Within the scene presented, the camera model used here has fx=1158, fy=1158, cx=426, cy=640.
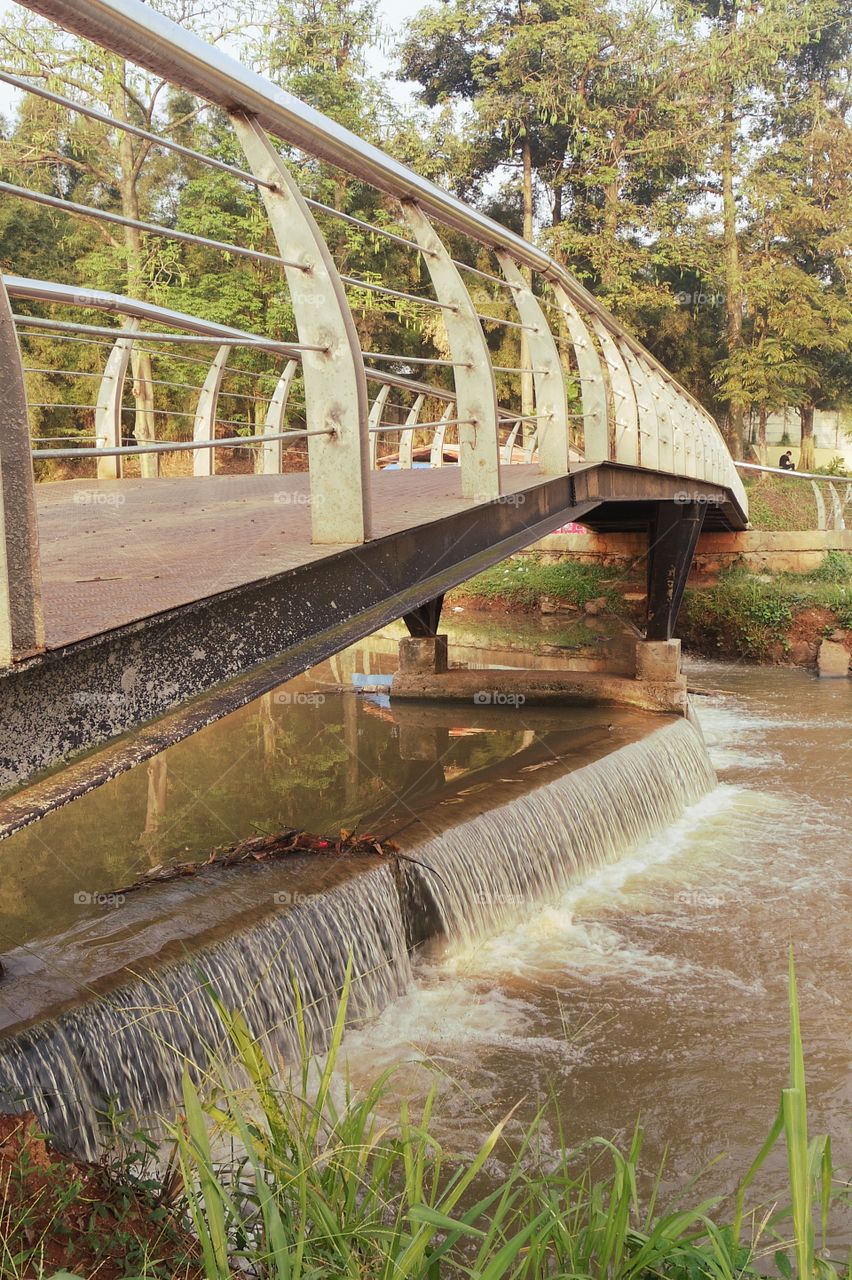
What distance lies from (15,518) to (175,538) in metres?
2.22

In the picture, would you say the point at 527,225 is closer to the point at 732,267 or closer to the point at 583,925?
the point at 732,267

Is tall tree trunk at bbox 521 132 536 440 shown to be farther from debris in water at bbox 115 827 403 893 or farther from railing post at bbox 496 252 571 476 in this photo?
debris in water at bbox 115 827 403 893

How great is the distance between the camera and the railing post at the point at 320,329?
3.61 m

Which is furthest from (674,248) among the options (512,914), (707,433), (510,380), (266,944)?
(266,944)

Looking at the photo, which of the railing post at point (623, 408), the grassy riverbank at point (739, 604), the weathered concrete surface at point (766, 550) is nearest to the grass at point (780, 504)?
the weathered concrete surface at point (766, 550)

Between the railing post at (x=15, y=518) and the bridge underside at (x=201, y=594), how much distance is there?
0.07m

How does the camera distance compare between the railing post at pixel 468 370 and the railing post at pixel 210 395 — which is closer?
the railing post at pixel 468 370

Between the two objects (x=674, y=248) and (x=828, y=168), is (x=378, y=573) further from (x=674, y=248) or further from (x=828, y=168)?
(x=828, y=168)

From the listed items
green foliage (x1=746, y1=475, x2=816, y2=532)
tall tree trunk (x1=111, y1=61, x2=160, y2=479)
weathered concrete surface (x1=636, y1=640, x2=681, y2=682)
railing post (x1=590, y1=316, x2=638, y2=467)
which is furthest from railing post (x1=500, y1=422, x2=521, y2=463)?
green foliage (x1=746, y1=475, x2=816, y2=532)

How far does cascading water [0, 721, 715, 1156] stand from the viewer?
409 centimetres

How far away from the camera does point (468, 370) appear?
5.25m

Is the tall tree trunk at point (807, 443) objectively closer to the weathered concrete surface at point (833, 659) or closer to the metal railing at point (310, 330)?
the weathered concrete surface at point (833, 659)

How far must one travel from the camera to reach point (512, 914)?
24.1ft

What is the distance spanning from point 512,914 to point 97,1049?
3.58 metres
